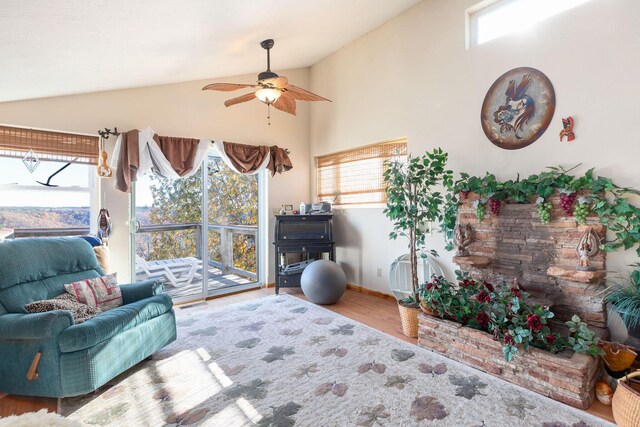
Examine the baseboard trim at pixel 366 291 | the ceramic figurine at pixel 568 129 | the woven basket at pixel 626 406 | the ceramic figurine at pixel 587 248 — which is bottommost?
the baseboard trim at pixel 366 291

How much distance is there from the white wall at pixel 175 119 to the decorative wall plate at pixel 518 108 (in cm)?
298

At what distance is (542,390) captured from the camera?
6.83ft

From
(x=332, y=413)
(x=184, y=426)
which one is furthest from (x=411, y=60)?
(x=184, y=426)

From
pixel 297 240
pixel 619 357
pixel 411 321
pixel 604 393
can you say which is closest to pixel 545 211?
pixel 619 357

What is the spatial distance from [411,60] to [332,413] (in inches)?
150

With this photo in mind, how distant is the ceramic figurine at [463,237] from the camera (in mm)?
3086

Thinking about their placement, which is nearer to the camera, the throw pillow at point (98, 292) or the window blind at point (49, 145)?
the throw pillow at point (98, 292)

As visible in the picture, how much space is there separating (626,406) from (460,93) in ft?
9.44

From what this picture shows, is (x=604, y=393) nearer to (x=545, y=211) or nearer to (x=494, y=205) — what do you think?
(x=545, y=211)

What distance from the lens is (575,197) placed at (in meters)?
2.45

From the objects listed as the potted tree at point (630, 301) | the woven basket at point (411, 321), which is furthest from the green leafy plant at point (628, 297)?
the woven basket at point (411, 321)

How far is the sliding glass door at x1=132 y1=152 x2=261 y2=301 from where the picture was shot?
4047 millimetres

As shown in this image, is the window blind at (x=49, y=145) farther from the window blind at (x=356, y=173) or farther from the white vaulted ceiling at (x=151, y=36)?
the window blind at (x=356, y=173)

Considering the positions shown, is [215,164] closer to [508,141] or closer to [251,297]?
[251,297]
